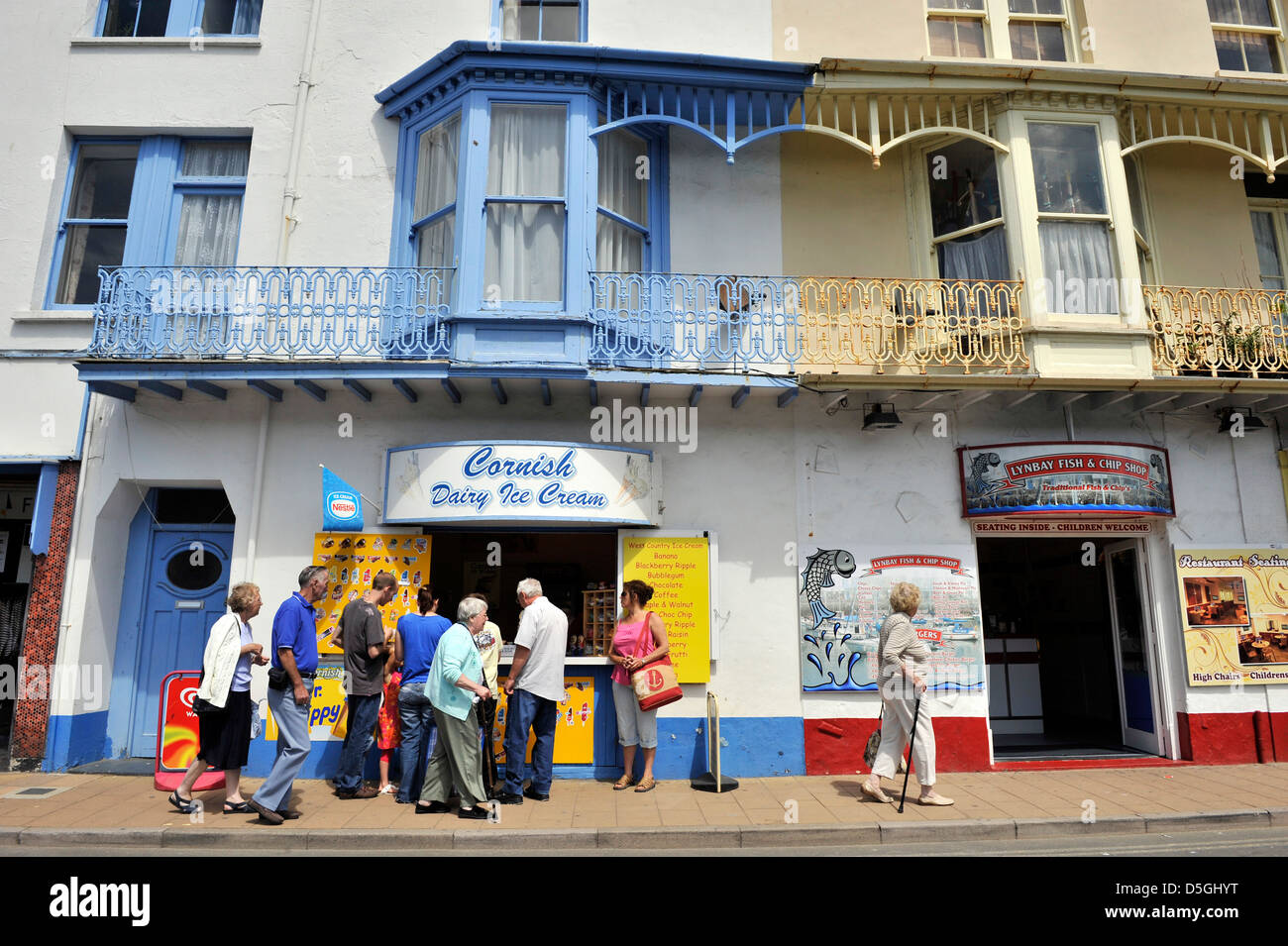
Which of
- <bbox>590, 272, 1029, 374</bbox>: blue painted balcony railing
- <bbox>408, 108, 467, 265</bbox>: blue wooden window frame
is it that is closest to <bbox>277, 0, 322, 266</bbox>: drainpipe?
<bbox>408, 108, 467, 265</bbox>: blue wooden window frame

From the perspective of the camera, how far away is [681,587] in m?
8.95

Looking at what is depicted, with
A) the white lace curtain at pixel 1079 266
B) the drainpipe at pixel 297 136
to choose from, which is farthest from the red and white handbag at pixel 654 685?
the drainpipe at pixel 297 136

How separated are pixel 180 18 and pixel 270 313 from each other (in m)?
4.85

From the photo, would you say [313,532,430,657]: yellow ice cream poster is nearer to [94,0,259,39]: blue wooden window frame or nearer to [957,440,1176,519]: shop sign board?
[957,440,1176,519]: shop sign board

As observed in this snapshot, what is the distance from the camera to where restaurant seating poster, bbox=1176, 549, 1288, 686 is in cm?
938

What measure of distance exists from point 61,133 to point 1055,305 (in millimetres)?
12276

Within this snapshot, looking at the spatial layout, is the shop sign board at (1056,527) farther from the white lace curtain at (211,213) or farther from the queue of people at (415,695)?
the white lace curtain at (211,213)

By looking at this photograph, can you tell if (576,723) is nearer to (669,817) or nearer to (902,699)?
(669,817)

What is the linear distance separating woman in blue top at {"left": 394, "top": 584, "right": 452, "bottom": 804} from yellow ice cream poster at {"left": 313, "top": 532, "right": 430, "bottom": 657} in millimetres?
995

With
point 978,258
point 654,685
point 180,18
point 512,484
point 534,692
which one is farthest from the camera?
point 180,18

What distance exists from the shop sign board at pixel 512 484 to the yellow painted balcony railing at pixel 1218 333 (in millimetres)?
6544

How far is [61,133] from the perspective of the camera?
33.4 feet
